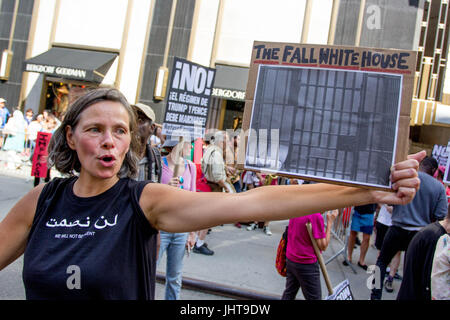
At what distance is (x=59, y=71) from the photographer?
49.0 feet

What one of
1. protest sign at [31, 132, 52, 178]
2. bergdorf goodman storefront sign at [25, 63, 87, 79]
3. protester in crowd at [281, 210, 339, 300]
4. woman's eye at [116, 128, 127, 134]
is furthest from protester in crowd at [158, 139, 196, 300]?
bergdorf goodman storefront sign at [25, 63, 87, 79]

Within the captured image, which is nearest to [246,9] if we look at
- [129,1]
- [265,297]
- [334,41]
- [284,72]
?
[334,41]

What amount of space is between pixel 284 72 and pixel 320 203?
0.50 m

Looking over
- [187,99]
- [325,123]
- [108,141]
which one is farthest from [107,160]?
[187,99]

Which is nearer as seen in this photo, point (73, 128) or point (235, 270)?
point (73, 128)

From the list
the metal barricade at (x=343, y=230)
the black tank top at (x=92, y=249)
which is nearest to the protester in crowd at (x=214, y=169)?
the metal barricade at (x=343, y=230)

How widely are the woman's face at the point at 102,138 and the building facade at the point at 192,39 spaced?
1270cm

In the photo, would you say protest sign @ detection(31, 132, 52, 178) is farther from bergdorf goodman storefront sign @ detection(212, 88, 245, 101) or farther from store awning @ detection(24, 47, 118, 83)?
bergdorf goodman storefront sign @ detection(212, 88, 245, 101)

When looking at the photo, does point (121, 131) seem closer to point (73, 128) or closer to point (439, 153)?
point (73, 128)

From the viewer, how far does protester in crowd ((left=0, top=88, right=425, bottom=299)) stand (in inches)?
54.1

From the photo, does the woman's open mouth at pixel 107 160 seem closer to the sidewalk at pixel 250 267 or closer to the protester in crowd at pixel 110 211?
the protester in crowd at pixel 110 211

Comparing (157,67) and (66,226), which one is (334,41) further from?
(66,226)

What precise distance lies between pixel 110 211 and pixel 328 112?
0.93m

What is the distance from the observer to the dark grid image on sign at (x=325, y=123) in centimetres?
127
